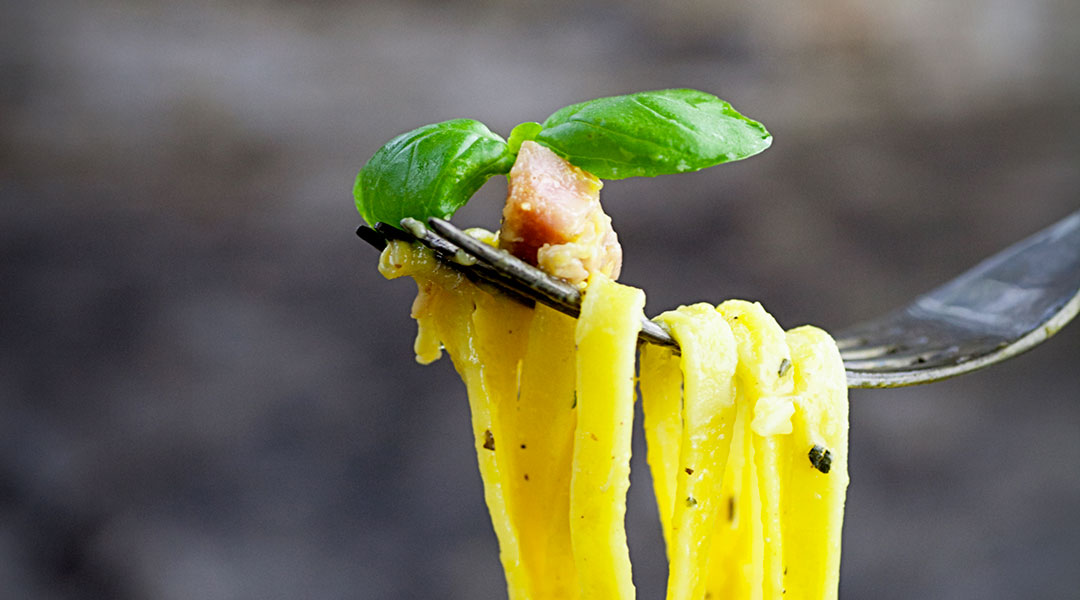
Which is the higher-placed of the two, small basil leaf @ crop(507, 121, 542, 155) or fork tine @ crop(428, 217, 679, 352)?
small basil leaf @ crop(507, 121, 542, 155)

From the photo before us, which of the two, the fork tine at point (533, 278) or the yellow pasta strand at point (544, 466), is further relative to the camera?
the yellow pasta strand at point (544, 466)

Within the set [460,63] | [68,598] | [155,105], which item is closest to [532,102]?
[460,63]

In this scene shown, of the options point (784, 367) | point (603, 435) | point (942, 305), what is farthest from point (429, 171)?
point (942, 305)

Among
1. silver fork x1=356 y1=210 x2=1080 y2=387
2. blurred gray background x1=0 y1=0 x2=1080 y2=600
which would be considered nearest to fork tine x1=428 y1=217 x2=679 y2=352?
silver fork x1=356 y1=210 x2=1080 y2=387

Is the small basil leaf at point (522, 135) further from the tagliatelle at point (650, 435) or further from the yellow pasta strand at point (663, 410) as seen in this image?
the yellow pasta strand at point (663, 410)

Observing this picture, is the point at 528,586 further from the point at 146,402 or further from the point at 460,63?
the point at 460,63

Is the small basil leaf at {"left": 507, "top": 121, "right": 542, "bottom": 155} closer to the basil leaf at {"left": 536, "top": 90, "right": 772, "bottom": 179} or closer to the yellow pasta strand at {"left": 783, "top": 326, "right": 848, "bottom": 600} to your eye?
the basil leaf at {"left": 536, "top": 90, "right": 772, "bottom": 179}

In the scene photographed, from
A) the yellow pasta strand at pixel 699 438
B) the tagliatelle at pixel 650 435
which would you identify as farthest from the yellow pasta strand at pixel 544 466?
the yellow pasta strand at pixel 699 438
